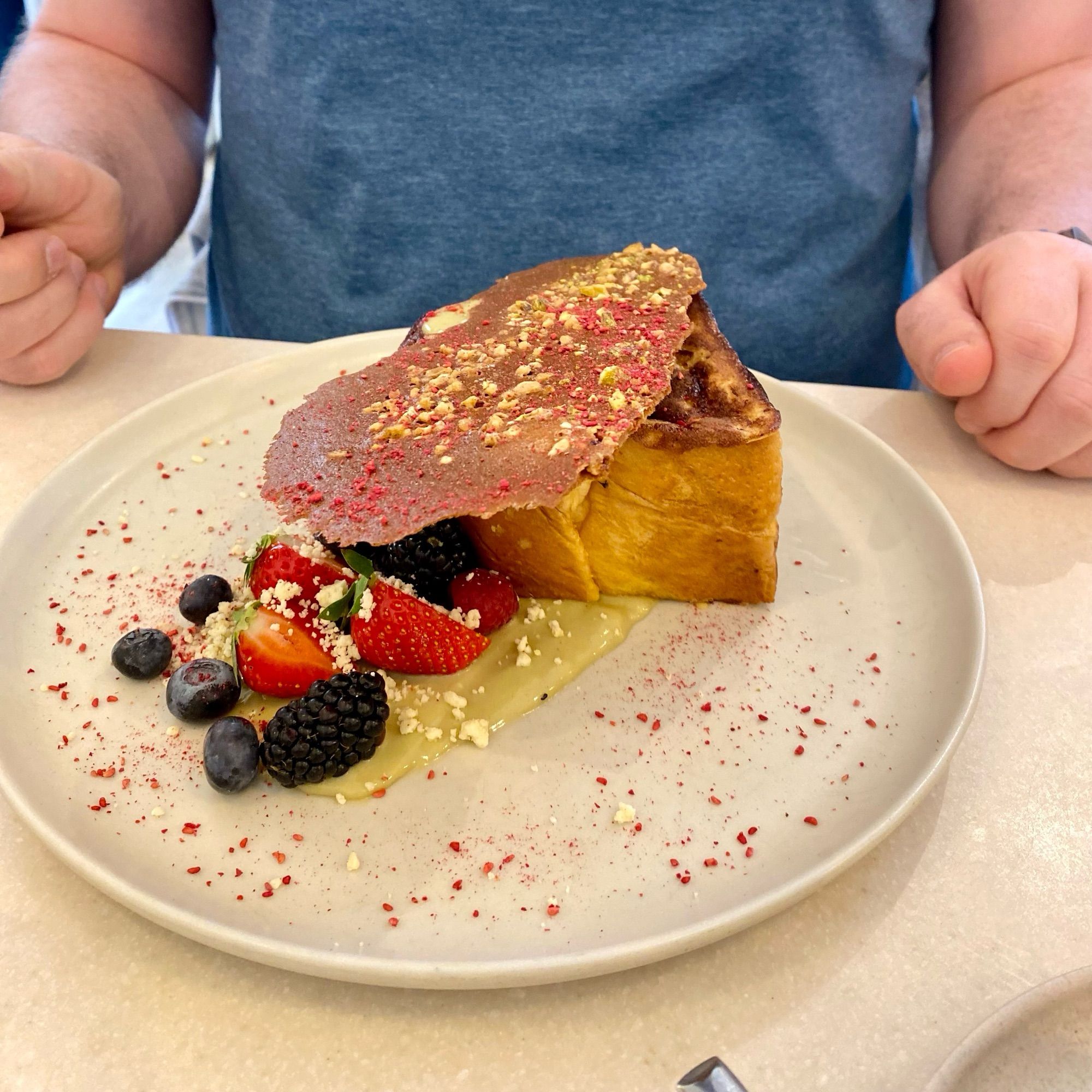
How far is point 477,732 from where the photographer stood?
1.12 m

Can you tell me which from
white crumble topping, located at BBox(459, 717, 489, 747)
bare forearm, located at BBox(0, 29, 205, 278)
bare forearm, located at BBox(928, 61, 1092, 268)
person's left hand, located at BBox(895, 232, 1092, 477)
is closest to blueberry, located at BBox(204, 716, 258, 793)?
white crumble topping, located at BBox(459, 717, 489, 747)

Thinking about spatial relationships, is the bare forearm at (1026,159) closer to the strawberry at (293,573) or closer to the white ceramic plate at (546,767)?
the white ceramic plate at (546,767)

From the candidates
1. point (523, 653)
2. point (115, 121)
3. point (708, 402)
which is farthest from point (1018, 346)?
point (115, 121)

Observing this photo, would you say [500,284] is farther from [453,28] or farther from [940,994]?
[940,994]

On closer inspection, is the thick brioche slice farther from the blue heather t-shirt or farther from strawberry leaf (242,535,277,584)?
the blue heather t-shirt

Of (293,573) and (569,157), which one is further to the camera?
(569,157)

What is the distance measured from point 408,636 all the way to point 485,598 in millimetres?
143

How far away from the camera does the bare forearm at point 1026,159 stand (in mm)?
1750

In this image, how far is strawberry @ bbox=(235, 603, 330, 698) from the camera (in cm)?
116

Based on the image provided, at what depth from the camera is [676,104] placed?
1.83 meters

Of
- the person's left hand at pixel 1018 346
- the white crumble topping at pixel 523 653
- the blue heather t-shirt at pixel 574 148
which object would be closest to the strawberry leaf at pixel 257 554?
the white crumble topping at pixel 523 653

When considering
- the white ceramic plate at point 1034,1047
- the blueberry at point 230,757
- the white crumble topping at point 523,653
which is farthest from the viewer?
the white crumble topping at point 523,653

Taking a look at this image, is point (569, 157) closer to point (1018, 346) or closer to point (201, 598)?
point (1018, 346)

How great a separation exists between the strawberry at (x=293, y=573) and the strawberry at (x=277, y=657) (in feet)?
0.19
